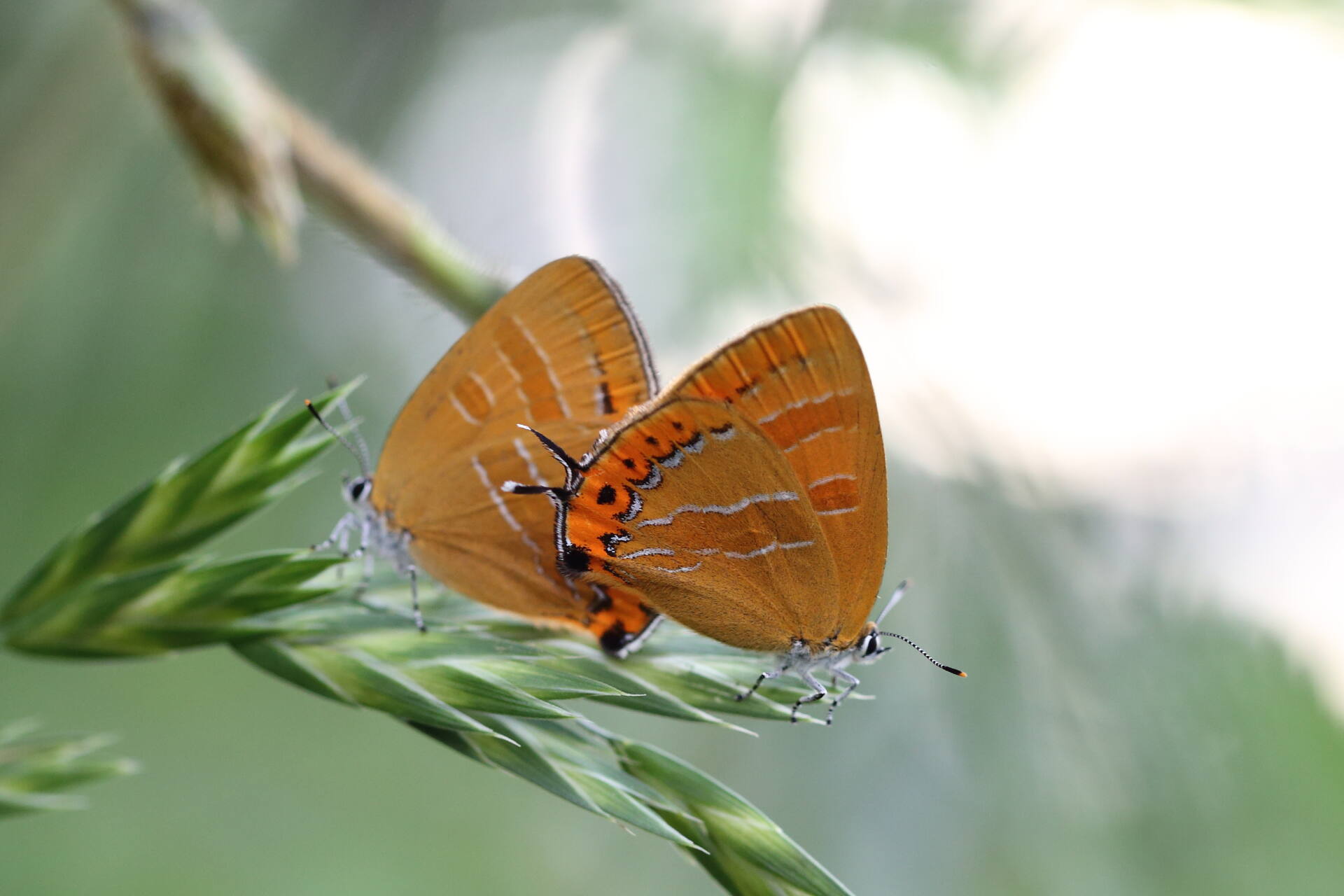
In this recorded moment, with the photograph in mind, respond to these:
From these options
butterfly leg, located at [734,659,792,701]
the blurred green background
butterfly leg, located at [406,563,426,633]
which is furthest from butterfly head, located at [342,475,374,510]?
butterfly leg, located at [734,659,792,701]

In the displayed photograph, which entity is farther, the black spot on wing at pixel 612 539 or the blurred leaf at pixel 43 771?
the black spot on wing at pixel 612 539

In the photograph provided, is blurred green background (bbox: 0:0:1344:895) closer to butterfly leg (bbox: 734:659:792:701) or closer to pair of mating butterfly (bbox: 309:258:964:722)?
pair of mating butterfly (bbox: 309:258:964:722)

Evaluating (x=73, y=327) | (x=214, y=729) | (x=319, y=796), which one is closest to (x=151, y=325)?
(x=73, y=327)

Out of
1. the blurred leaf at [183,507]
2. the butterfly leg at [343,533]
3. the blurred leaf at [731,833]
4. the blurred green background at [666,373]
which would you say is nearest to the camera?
the blurred leaf at [731,833]

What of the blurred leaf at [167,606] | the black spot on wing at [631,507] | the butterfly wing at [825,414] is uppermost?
the butterfly wing at [825,414]

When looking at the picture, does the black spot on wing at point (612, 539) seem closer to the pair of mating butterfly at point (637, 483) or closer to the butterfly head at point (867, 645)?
the pair of mating butterfly at point (637, 483)

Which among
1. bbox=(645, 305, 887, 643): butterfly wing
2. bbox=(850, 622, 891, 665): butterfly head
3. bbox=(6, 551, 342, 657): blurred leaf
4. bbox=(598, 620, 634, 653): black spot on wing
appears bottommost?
bbox=(6, 551, 342, 657): blurred leaf

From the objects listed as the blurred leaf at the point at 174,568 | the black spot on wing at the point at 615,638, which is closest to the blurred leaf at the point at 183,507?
the blurred leaf at the point at 174,568
